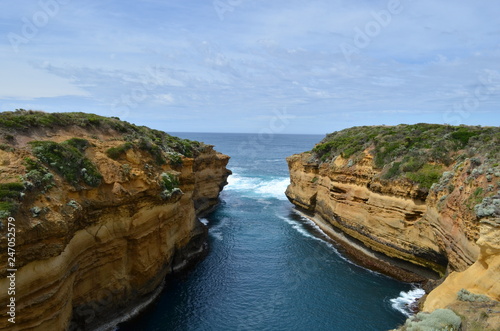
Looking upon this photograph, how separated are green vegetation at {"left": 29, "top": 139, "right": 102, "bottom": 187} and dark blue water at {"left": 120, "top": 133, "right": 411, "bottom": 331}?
Answer: 903 cm

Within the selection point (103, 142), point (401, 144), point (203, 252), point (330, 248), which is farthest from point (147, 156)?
point (401, 144)

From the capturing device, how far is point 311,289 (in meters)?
25.3

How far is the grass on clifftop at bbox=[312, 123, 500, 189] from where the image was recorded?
28.1 metres

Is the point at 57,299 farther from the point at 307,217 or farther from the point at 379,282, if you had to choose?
the point at 307,217

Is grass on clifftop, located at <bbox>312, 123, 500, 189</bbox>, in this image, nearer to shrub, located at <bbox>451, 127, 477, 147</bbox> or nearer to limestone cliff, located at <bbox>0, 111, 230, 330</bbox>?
shrub, located at <bbox>451, 127, 477, 147</bbox>

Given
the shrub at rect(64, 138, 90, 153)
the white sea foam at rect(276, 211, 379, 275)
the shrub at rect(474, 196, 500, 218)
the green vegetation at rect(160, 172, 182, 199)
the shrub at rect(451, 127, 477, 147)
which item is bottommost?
the white sea foam at rect(276, 211, 379, 275)

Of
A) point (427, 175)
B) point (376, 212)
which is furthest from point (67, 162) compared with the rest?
point (427, 175)

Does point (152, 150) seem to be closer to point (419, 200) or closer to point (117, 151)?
point (117, 151)

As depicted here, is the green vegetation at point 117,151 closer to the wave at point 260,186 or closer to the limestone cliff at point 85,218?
the limestone cliff at point 85,218

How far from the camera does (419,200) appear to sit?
27.9m

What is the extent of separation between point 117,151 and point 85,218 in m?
5.93

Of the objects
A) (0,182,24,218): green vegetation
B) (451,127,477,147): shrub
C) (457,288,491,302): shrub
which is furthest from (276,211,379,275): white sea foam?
(0,182,24,218): green vegetation

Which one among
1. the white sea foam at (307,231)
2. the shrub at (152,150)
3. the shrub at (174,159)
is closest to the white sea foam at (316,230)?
the white sea foam at (307,231)

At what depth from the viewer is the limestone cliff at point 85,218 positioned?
14.6m
